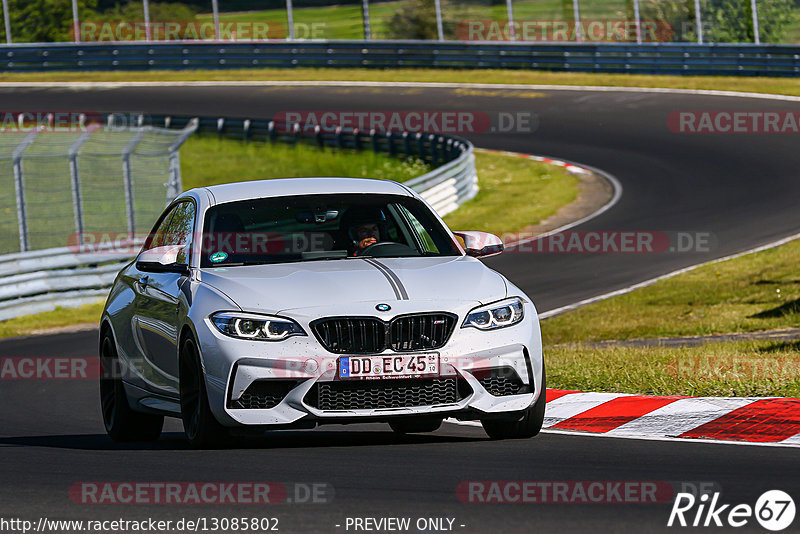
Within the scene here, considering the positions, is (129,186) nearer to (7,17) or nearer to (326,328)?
(326,328)

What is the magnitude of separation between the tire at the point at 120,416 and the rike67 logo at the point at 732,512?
4.04 m

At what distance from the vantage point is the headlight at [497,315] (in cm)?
743

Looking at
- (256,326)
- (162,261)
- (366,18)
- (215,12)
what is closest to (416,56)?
(366,18)

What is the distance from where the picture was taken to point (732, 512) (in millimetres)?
5609

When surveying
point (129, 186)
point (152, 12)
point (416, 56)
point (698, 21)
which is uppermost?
point (129, 186)

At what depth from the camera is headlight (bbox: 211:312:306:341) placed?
7.25 metres

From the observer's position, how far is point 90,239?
2356 cm

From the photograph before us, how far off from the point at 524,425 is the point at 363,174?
84.4ft

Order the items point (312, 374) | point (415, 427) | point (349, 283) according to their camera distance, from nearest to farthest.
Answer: point (312, 374) → point (349, 283) → point (415, 427)

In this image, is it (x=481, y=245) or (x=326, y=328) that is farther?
(x=481, y=245)

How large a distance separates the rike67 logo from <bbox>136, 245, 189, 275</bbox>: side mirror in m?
3.49

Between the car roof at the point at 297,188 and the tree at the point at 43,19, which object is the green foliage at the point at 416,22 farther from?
the car roof at the point at 297,188

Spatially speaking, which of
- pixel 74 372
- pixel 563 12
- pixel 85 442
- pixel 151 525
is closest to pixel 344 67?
pixel 563 12

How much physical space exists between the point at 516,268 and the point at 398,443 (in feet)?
42.1
